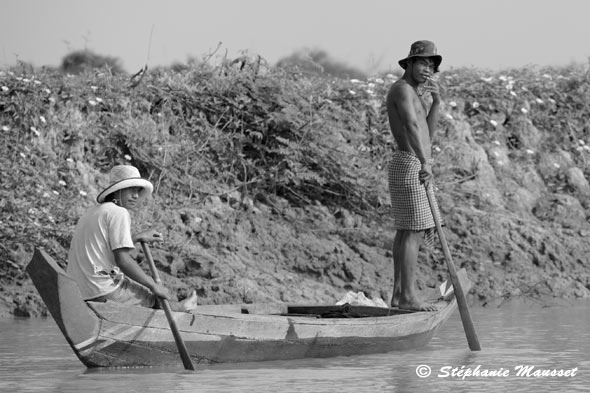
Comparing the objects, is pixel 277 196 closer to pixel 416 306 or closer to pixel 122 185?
pixel 416 306

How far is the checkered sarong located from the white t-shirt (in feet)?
8.26

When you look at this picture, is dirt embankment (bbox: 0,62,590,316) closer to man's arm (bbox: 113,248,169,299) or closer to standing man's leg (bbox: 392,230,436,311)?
standing man's leg (bbox: 392,230,436,311)

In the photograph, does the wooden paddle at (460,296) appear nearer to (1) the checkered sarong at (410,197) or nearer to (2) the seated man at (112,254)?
(1) the checkered sarong at (410,197)

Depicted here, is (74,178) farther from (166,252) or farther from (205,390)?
(205,390)

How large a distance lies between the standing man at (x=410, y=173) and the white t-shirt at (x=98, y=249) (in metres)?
2.52

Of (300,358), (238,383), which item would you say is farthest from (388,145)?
(238,383)

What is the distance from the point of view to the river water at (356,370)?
8.27m

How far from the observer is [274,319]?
30.5 feet

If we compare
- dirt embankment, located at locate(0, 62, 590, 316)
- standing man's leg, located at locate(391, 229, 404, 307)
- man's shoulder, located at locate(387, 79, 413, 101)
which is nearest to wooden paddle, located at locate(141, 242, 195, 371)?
standing man's leg, located at locate(391, 229, 404, 307)

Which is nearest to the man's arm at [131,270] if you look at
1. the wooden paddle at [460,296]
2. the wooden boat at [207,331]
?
the wooden boat at [207,331]

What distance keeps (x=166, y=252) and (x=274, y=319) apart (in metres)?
3.99

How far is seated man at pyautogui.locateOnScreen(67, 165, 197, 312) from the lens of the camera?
8672 millimetres

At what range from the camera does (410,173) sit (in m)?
10.5

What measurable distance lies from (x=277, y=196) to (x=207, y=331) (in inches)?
234
